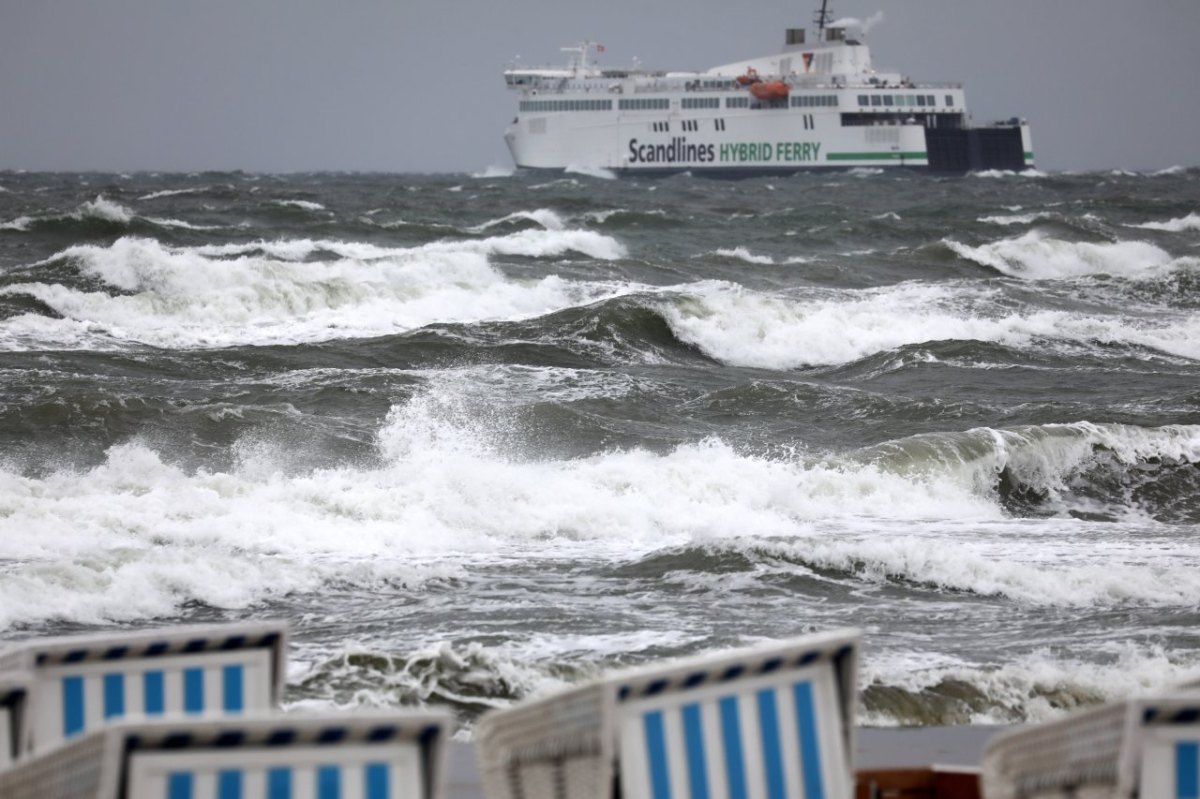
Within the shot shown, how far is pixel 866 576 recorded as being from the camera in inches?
355

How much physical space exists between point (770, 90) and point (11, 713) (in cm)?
8244

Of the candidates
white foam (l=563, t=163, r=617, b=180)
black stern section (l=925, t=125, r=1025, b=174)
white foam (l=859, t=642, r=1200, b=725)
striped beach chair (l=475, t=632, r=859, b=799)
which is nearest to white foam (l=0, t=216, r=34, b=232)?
white foam (l=859, t=642, r=1200, b=725)

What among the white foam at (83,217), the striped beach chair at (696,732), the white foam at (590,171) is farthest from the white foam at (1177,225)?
the striped beach chair at (696,732)

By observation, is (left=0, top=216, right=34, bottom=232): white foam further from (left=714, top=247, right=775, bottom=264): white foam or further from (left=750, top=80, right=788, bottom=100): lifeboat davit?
(left=750, top=80, right=788, bottom=100): lifeboat davit

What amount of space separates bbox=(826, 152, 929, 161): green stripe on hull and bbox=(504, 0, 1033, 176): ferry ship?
0.06 metres

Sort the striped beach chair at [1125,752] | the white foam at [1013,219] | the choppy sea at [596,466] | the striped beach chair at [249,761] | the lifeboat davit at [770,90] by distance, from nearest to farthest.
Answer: the striped beach chair at [249,761] < the striped beach chair at [1125,752] < the choppy sea at [596,466] < the white foam at [1013,219] < the lifeboat davit at [770,90]

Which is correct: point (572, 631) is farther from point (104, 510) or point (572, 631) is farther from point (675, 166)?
point (675, 166)

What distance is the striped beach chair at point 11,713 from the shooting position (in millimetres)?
2807

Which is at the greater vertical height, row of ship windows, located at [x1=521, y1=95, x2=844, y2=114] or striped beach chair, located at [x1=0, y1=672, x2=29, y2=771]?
row of ship windows, located at [x1=521, y1=95, x2=844, y2=114]

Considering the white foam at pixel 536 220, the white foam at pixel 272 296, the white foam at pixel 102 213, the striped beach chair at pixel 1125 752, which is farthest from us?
the white foam at pixel 536 220

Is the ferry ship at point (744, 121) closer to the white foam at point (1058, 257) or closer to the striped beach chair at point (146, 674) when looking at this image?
the white foam at point (1058, 257)

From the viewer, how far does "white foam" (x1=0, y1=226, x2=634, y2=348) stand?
21.5 m

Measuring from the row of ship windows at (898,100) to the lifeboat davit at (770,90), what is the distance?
446cm

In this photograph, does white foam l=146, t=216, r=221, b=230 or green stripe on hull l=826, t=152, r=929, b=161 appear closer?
white foam l=146, t=216, r=221, b=230
